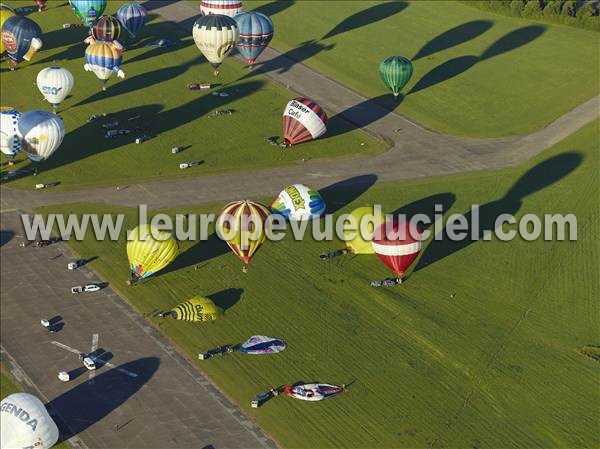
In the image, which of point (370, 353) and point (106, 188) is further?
point (106, 188)

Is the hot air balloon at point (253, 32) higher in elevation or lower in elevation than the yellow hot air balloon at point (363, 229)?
higher

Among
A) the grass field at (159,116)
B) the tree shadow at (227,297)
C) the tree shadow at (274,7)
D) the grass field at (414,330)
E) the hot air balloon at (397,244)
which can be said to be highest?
the tree shadow at (274,7)

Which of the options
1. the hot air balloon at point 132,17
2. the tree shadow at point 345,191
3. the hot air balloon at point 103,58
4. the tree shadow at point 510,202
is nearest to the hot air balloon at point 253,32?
the hot air balloon at point 103,58

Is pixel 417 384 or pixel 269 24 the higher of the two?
pixel 269 24

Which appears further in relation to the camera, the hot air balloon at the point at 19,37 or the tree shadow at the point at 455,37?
the tree shadow at the point at 455,37

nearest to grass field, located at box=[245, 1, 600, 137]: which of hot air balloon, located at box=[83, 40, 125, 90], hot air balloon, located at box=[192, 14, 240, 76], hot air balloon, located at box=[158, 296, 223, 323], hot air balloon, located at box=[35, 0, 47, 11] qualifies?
hot air balloon, located at box=[192, 14, 240, 76]

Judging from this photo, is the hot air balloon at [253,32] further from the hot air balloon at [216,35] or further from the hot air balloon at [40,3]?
the hot air balloon at [40,3]

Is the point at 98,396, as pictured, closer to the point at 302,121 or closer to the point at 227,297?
the point at 227,297

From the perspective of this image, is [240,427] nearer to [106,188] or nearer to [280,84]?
[106,188]

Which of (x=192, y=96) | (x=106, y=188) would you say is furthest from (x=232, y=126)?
(x=106, y=188)
